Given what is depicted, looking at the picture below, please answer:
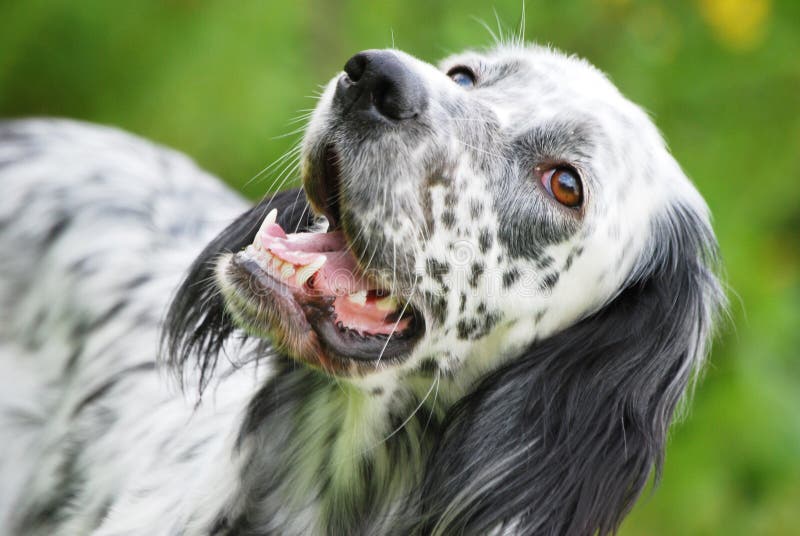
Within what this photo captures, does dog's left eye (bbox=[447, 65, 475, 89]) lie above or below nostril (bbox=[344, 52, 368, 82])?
above

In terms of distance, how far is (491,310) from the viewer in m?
2.43

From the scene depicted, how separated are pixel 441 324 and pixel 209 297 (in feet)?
2.38

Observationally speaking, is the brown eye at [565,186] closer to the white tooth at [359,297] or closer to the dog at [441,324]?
the dog at [441,324]

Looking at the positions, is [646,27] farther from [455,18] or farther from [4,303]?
[4,303]

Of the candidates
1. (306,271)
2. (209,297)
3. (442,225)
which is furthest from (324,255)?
(209,297)

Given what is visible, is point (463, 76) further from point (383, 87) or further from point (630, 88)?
point (630, 88)

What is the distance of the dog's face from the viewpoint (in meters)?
2.29

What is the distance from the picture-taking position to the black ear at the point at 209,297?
2784mm

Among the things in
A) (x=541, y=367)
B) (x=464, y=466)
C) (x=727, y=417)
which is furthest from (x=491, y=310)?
(x=727, y=417)

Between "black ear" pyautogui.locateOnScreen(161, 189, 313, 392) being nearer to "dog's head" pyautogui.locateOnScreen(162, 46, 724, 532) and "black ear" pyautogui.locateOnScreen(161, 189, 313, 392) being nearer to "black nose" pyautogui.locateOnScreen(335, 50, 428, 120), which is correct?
"dog's head" pyautogui.locateOnScreen(162, 46, 724, 532)

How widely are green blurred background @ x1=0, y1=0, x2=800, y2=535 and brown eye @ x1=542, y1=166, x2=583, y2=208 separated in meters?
2.70

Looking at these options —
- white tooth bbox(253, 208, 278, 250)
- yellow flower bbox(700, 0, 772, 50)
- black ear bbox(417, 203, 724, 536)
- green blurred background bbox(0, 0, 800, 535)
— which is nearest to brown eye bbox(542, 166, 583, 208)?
black ear bbox(417, 203, 724, 536)

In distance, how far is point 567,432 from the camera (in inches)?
95.6

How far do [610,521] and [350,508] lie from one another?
0.63 metres
